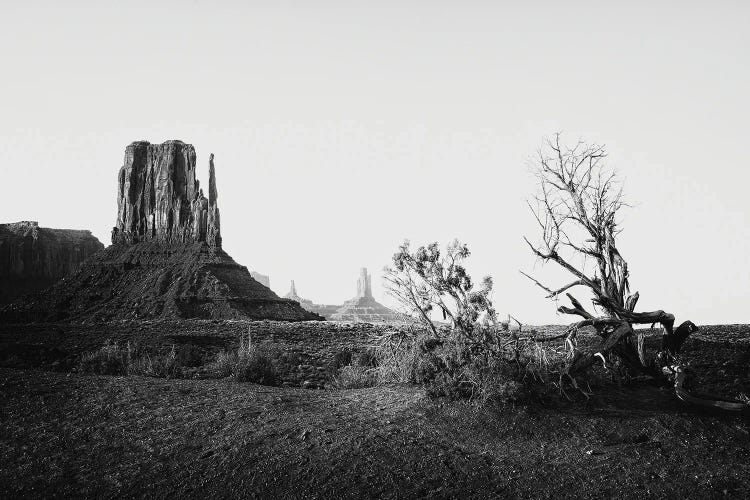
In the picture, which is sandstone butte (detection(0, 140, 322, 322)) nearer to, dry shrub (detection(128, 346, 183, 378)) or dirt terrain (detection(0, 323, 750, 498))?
dry shrub (detection(128, 346, 183, 378))

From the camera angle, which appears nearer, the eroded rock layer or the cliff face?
the eroded rock layer

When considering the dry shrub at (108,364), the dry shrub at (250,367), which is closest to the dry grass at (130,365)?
the dry shrub at (108,364)

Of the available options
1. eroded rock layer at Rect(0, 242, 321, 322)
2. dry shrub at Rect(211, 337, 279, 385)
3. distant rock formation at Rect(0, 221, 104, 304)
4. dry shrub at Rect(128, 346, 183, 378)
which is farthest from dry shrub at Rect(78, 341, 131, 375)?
distant rock formation at Rect(0, 221, 104, 304)

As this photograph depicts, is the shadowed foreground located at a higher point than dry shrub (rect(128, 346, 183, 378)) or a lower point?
lower

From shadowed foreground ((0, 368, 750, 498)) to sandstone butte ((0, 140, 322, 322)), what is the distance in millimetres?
48794

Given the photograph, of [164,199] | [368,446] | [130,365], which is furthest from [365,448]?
[164,199]

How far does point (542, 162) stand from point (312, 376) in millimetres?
9996

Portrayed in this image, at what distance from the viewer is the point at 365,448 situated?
8758mm

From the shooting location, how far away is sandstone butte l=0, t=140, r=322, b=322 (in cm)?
6134

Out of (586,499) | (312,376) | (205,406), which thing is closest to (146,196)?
(312,376)

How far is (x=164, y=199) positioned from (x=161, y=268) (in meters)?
16.6

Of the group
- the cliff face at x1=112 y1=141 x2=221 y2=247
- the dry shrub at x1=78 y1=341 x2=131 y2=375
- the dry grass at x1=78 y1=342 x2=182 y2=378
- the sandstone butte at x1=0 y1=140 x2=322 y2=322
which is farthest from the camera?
the cliff face at x1=112 y1=141 x2=221 y2=247

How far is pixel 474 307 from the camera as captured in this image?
37.7 feet

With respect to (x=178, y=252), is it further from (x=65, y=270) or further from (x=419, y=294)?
(x=419, y=294)
